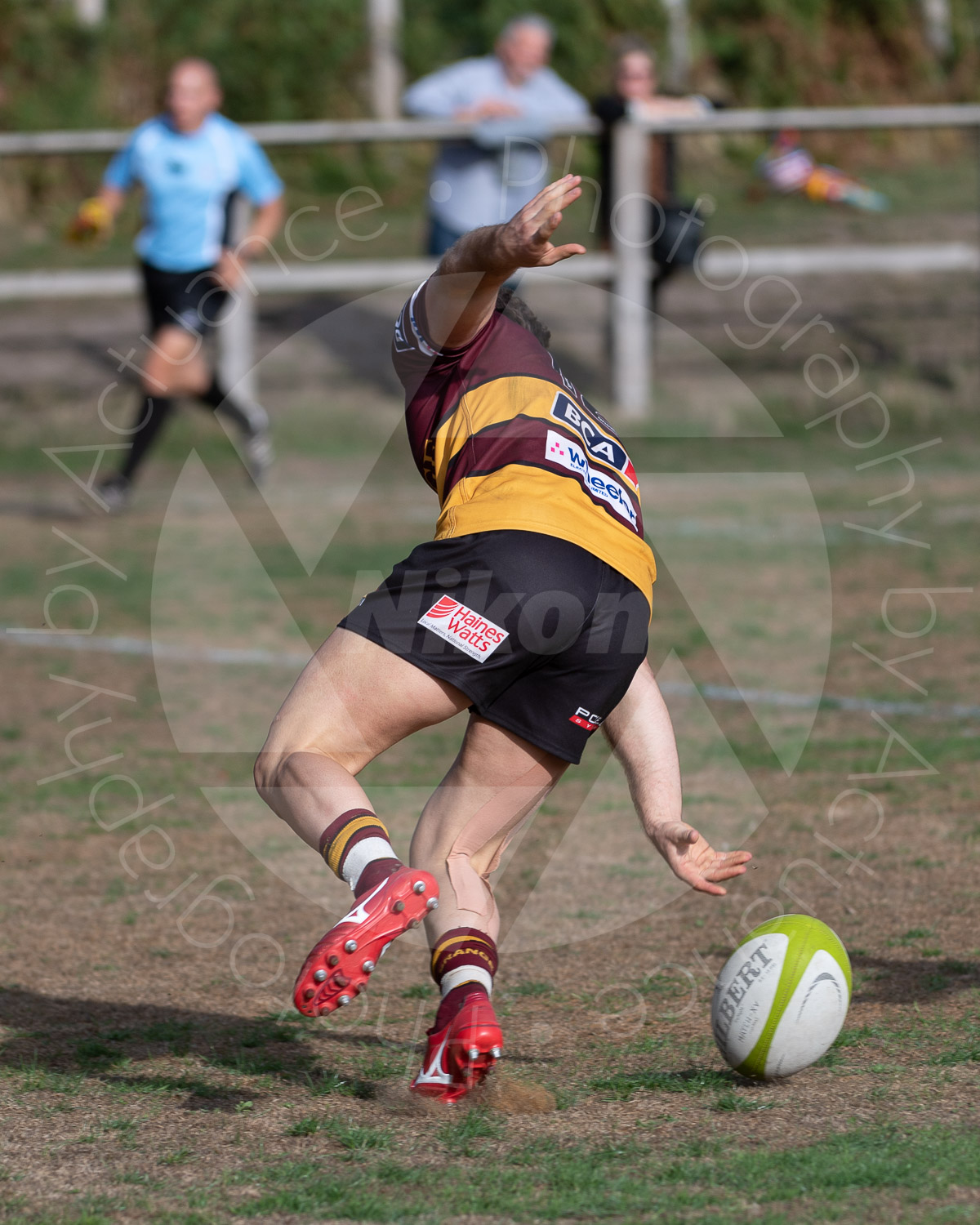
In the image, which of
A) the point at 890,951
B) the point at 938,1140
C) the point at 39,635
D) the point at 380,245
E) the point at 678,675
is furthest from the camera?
the point at 380,245

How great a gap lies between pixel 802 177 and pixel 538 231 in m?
12.1

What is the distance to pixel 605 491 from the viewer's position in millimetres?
3447

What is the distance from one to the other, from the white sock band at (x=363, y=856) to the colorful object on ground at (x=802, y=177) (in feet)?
39.9

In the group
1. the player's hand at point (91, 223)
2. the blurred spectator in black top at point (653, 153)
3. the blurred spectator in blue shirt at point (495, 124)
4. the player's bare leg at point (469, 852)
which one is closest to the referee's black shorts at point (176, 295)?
the player's hand at point (91, 223)

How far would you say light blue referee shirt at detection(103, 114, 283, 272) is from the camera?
1016 centimetres

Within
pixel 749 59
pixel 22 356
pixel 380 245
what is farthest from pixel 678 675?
pixel 749 59

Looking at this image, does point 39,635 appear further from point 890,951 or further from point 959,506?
point 959,506

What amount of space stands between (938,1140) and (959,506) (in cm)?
732

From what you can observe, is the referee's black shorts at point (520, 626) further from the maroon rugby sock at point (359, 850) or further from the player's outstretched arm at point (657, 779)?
the maroon rugby sock at point (359, 850)

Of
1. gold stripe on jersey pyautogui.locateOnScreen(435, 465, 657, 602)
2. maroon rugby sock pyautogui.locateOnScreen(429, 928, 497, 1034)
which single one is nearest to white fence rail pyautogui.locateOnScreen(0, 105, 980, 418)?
gold stripe on jersey pyautogui.locateOnScreen(435, 465, 657, 602)

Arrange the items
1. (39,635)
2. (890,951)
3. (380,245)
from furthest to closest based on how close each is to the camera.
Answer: (380,245) → (39,635) → (890,951)

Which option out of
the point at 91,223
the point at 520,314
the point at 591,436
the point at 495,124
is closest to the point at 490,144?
the point at 495,124

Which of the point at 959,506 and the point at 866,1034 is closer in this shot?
the point at 866,1034

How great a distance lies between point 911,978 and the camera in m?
3.81
